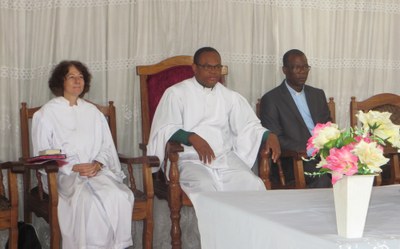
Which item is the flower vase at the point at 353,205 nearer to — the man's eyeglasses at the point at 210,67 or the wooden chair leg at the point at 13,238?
the wooden chair leg at the point at 13,238

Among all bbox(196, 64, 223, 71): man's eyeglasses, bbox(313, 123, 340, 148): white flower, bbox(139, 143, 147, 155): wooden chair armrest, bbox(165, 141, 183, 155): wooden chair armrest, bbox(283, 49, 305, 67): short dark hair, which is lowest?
bbox(139, 143, 147, 155): wooden chair armrest

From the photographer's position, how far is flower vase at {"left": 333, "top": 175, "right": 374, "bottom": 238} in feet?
7.56

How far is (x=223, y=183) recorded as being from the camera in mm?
4742

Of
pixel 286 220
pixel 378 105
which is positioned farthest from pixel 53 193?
pixel 378 105

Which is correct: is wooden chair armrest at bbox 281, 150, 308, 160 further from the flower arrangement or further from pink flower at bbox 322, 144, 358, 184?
pink flower at bbox 322, 144, 358, 184

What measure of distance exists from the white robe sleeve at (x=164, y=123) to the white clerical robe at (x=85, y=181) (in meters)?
0.28

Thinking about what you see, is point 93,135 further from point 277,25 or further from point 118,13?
point 277,25

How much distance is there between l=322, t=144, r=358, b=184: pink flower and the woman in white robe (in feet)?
7.14

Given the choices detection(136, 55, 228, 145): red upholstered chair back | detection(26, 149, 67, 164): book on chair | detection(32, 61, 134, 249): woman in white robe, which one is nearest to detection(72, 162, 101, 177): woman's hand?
detection(32, 61, 134, 249): woman in white robe

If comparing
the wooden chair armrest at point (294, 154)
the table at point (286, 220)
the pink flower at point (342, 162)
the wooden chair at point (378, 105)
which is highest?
the wooden chair at point (378, 105)

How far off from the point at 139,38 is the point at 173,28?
29cm

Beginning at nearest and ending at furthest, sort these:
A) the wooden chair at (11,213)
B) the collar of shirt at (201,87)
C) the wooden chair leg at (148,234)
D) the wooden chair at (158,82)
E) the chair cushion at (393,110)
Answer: the wooden chair at (11,213) → the wooden chair leg at (148,234) → the wooden chair at (158,82) → the collar of shirt at (201,87) → the chair cushion at (393,110)

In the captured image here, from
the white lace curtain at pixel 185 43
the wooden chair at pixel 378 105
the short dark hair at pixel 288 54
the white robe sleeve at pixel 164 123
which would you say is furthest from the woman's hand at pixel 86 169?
the wooden chair at pixel 378 105

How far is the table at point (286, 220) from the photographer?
230 cm
